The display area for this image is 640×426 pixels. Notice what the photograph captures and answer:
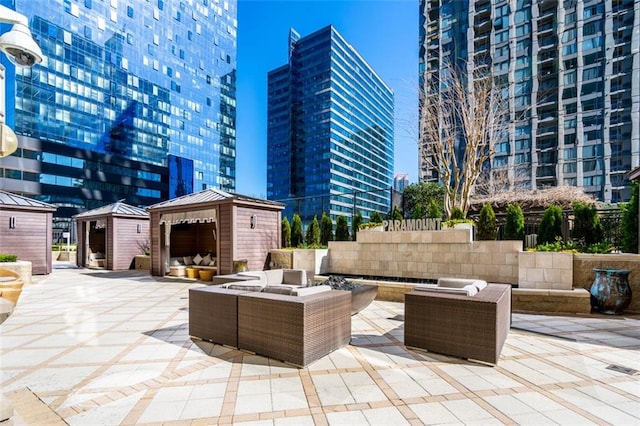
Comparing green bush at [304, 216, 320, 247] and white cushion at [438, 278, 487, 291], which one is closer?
white cushion at [438, 278, 487, 291]

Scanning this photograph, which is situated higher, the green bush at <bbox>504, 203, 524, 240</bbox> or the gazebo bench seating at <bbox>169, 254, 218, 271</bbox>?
the green bush at <bbox>504, 203, 524, 240</bbox>

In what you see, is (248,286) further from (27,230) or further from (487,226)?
(27,230)

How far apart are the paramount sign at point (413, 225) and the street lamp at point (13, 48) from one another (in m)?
7.41

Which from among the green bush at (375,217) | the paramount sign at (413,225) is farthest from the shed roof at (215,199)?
the paramount sign at (413,225)

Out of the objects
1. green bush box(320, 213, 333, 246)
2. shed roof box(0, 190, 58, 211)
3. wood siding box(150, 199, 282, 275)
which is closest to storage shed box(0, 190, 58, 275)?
shed roof box(0, 190, 58, 211)

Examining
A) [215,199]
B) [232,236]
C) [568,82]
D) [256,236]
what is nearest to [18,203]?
[215,199]

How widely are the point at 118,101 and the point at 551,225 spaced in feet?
160

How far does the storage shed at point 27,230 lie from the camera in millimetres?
11156

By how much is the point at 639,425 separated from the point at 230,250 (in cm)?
867

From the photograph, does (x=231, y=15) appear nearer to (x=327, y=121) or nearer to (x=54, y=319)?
(x=327, y=121)

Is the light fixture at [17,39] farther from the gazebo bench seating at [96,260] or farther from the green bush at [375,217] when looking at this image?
the gazebo bench seating at [96,260]

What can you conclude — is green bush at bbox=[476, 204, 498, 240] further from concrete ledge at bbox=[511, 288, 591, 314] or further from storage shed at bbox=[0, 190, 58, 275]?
storage shed at bbox=[0, 190, 58, 275]

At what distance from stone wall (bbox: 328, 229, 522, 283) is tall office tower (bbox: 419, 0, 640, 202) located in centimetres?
2763

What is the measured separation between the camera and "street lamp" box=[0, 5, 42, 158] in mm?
2287
